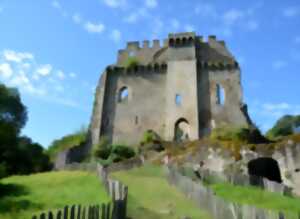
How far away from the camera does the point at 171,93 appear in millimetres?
39250

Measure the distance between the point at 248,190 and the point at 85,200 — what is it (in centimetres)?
858

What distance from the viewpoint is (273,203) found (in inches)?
568

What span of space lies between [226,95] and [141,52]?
12418 mm

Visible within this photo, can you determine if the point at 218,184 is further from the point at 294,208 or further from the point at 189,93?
the point at 189,93

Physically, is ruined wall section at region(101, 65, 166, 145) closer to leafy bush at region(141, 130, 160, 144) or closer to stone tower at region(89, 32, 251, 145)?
stone tower at region(89, 32, 251, 145)

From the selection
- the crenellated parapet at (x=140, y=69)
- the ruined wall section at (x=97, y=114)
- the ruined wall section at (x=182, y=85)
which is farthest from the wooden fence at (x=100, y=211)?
the crenellated parapet at (x=140, y=69)

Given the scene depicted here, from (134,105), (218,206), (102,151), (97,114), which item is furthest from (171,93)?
(218,206)

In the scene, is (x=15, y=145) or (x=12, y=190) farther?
(x=15, y=145)

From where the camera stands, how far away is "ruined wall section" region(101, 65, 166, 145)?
127 feet

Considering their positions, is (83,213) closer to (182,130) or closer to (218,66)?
(182,130)

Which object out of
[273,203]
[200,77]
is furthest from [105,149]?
[273,203]

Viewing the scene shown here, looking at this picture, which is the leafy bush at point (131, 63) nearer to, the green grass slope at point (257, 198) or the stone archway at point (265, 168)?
the stone archway at point (265, 168)

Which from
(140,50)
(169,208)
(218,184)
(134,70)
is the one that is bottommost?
(169,208)

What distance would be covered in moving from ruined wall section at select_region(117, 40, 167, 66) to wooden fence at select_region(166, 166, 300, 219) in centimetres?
2615
